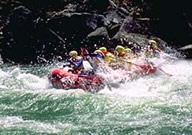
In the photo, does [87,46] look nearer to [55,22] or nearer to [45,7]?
[55,22]

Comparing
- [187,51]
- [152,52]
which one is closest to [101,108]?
[152,52]

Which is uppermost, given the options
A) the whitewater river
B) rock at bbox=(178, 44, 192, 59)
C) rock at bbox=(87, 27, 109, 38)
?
rock at bbox=(87, 27, 109, 38)

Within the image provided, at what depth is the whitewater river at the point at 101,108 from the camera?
34.0ft

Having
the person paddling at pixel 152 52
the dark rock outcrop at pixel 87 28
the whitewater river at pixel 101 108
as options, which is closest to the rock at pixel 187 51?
the dark rock outcrop at pixel 87 28

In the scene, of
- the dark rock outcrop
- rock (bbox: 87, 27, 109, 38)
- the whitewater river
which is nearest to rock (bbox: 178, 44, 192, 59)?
the dark rock outcrop

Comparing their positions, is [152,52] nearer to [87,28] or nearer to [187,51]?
[187,51]

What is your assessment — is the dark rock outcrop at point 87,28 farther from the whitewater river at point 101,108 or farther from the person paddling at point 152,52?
the whitewater river at point 101,108

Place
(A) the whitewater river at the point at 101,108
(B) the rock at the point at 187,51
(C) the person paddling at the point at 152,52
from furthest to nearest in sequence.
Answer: (B) the rock at the point at 187,51 < (C) the person paddling at the point at 152,52 < (A) the whitewater river at the point at 101,108

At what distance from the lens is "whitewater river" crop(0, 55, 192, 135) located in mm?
10359

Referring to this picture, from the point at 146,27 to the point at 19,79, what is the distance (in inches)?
301

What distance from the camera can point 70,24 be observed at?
68.2ft

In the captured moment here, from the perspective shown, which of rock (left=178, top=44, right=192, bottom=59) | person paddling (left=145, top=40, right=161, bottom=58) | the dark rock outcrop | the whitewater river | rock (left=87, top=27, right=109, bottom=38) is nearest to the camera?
the whitewater river

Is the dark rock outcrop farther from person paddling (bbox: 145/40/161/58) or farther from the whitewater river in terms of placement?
the whitewater river

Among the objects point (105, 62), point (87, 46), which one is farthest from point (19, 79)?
point (87, 46)
